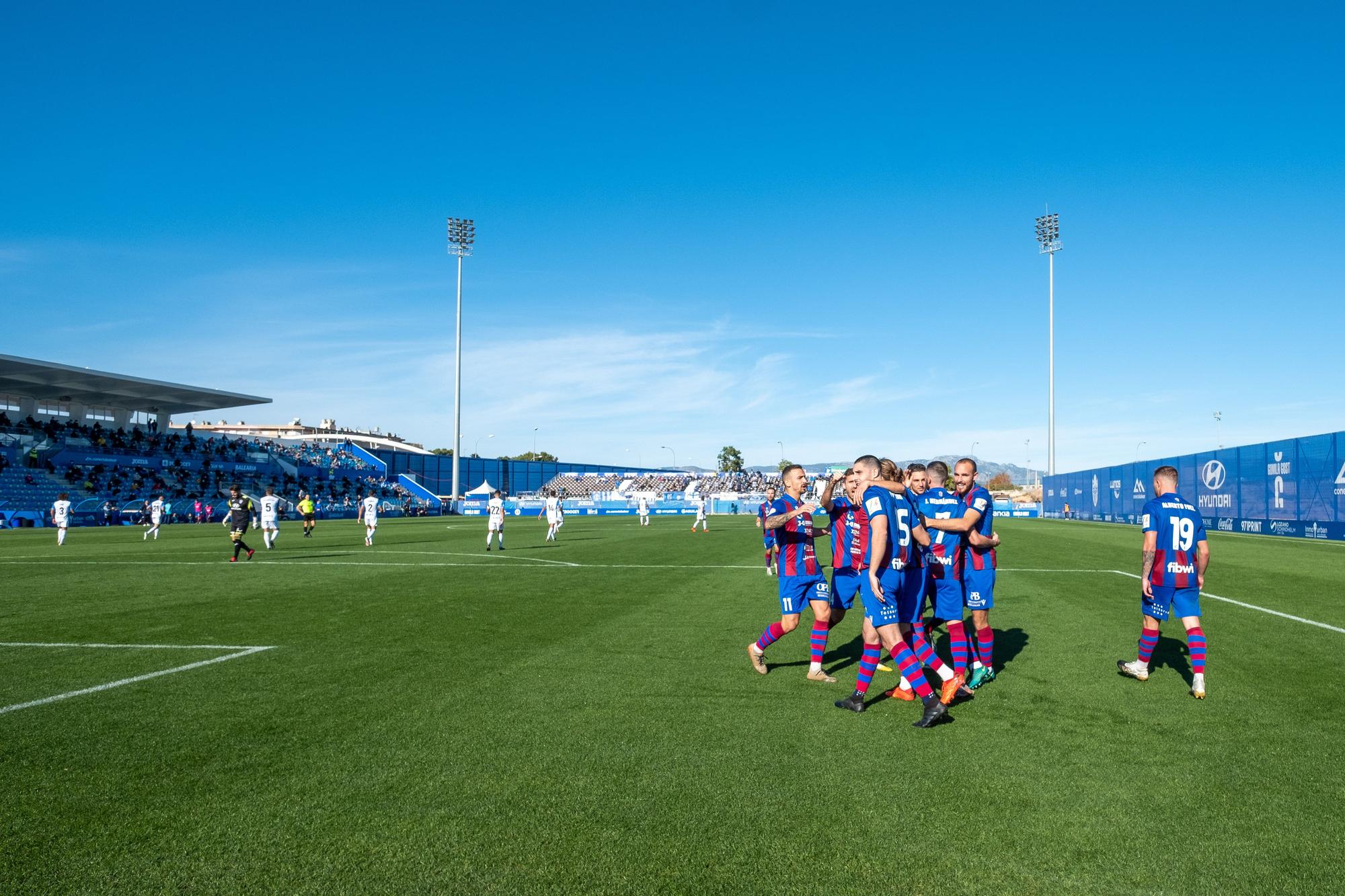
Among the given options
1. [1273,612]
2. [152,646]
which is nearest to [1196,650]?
[1273,612]

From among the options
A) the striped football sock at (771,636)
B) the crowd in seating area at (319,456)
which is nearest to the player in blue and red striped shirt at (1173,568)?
the striped football sock at (771,636)

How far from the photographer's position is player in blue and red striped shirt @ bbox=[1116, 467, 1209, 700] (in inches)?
274

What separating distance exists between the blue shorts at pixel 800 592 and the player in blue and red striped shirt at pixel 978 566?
46.2 inches

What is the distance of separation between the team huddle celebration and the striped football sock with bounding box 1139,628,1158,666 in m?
0.01

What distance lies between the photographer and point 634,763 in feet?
16.6

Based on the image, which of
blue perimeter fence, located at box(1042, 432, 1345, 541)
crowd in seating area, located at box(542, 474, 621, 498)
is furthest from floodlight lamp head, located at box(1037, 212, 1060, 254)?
crowd in seating area, located at box(542, 474, 621, 498)

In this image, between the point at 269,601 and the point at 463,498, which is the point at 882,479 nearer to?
the point at 269,601

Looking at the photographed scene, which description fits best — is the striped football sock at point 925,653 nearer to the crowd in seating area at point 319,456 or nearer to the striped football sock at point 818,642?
the striped football sock at point 818,642


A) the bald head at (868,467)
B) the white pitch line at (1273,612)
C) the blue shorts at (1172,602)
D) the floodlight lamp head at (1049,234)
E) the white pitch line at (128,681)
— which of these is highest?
the floodlight lamp head at (1049,234)

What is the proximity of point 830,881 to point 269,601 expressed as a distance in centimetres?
1118

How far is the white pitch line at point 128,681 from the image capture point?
6.35m

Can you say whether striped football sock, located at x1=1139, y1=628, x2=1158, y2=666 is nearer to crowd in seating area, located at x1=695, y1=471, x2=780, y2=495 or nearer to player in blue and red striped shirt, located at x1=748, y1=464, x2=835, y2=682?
player in blue and red striped shirt, located at x1=748, y1=464, x2=835, y2=682

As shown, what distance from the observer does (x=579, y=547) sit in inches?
981

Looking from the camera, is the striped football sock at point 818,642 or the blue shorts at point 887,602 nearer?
the blue shorts at point 887,602
